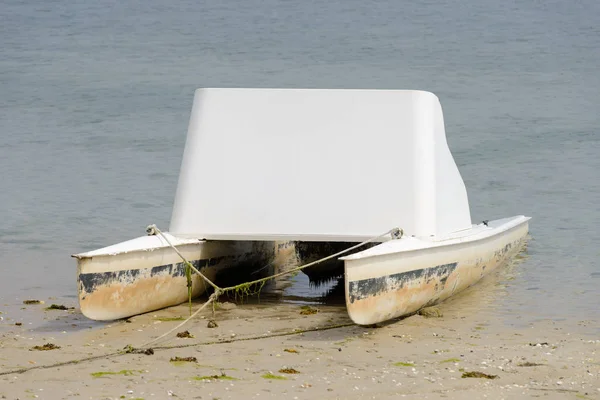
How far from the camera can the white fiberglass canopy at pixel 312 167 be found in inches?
340

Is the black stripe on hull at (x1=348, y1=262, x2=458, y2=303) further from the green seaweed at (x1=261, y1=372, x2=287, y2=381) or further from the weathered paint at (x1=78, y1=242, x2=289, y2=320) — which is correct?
the weathered paint at (x1=78, y1=242, x2=289, y2=320)

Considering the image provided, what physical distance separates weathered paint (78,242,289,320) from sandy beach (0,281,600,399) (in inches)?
5.3

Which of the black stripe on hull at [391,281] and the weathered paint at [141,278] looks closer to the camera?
the black stripe on hull at [391,281]

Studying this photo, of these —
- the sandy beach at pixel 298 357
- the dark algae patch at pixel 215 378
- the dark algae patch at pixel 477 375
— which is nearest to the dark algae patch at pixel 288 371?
the sandy beach at pixel 298 357

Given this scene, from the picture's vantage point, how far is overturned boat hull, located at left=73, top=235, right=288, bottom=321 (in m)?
7.74

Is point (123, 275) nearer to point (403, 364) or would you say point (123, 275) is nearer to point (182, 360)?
point (182, 360)

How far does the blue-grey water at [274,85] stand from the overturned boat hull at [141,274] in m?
1.35

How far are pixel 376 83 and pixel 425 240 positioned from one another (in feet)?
72.0

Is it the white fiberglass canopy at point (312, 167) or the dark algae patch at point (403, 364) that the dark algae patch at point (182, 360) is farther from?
the white fiberglass canopy at point (312, 167)

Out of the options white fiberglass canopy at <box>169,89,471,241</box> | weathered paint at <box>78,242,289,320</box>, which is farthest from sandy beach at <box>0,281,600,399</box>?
white fiberglass canopy at <box>169,89,471,241</box>

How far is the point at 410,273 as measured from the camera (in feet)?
26.5

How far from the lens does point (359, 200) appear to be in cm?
866

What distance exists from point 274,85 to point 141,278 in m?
21.5

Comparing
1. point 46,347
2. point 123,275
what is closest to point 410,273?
point 123,275
